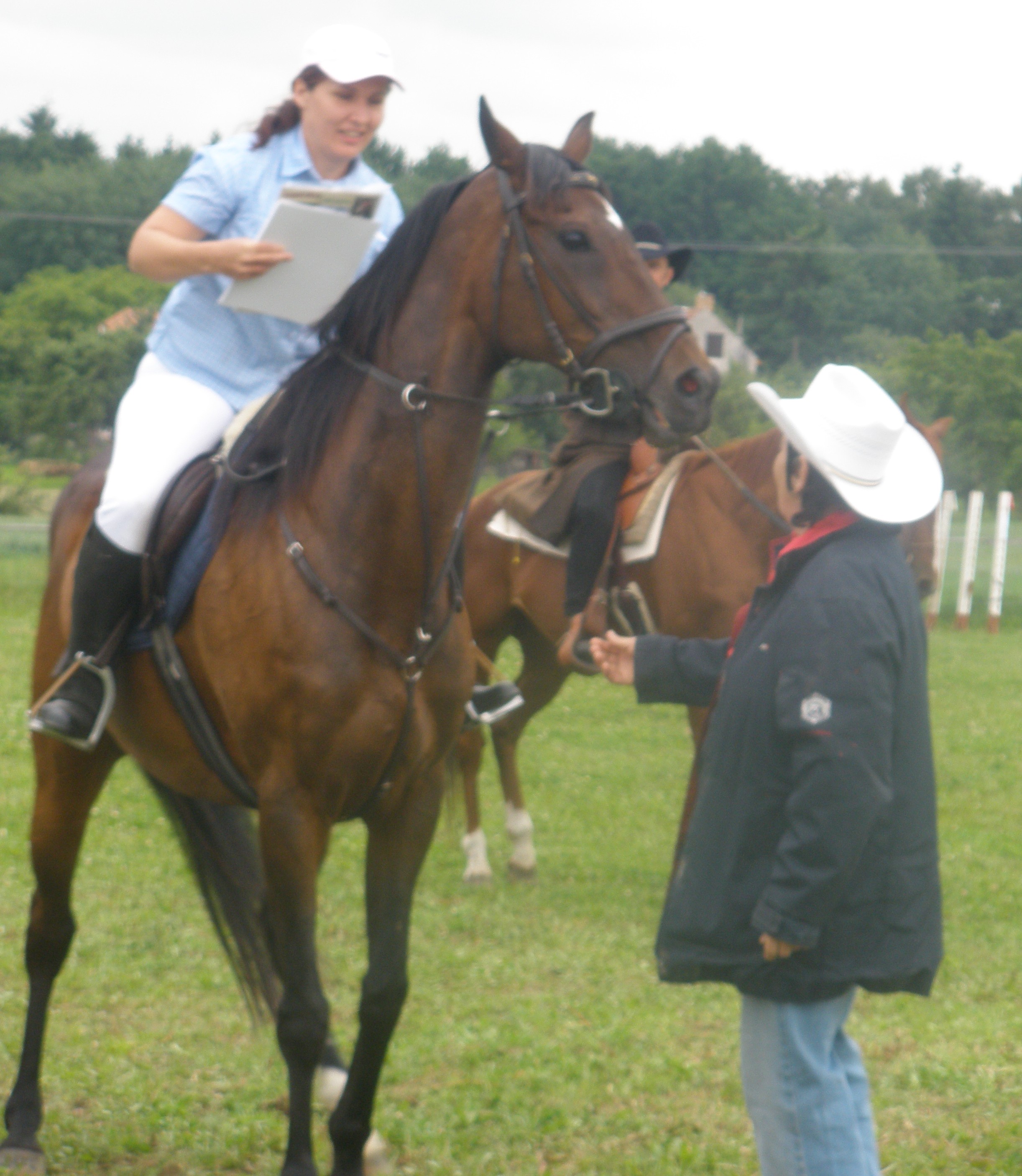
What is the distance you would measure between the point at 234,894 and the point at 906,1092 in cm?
226

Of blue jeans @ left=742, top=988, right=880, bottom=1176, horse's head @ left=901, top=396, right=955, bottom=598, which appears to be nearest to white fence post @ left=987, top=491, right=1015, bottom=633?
horse's head @ left=901, top=396, right=955, bottom=598

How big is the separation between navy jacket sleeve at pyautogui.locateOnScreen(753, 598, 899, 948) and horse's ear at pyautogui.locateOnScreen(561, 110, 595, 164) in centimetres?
150

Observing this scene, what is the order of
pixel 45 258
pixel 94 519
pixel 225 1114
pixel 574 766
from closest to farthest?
pixel 94 519, pixel 225 1114, pixel 574 766, pixel 45 258

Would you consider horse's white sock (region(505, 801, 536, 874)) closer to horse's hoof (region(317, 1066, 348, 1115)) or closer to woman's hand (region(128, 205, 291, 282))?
horse's hoof (region(317, 1066, 348, 1115))

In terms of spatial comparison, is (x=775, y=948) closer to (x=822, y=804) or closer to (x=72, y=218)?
(x=822, y=804)

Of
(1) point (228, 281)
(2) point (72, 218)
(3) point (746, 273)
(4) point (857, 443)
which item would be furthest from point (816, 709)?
(3) point (746, 273)

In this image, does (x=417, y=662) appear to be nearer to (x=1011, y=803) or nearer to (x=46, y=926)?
(x=46, y=926)

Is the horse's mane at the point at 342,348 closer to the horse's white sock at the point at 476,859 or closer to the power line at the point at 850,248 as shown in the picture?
the horse's white sock at the point at 476,859

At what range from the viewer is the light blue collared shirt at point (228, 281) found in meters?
3.72

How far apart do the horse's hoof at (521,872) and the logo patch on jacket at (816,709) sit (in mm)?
4672

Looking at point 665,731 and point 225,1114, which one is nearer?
point 225,1114

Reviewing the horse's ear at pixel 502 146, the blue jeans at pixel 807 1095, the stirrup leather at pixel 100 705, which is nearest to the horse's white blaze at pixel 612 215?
the horse's ear at pixel 502 146

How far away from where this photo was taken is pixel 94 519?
3.75 meters

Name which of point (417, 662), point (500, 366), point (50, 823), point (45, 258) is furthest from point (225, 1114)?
point (45, 258)
